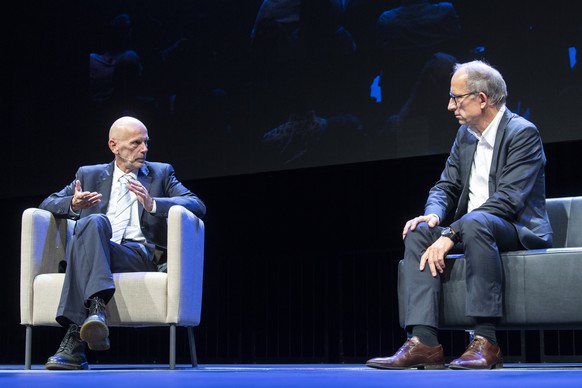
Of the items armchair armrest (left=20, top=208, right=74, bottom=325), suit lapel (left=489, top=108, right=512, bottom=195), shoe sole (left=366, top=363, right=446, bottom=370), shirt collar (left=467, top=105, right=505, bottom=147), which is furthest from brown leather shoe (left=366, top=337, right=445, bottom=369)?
armchair armrest (left=20, top=208, right=74, bottom=325)

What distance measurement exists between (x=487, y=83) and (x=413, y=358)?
3.14 feet

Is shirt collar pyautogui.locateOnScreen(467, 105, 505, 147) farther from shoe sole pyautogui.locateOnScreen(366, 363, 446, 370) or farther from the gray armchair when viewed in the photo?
shoe sole pyautogui.locateOnScreen(366, 363, 446, 370)

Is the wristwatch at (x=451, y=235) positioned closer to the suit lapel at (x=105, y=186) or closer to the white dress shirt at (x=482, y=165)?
the white dress shirt at (x=482, y=165)

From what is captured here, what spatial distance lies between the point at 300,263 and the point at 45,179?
170 cm

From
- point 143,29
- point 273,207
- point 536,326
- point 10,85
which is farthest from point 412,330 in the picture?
point 10,85

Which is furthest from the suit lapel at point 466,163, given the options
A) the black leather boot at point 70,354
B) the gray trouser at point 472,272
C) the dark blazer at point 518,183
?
the black leather boot at point 70,354

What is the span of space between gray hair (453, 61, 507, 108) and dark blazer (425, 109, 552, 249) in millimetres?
58

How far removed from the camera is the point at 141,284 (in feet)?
10.0

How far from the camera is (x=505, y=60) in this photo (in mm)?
4035

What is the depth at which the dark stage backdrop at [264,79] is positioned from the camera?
13.2 ft

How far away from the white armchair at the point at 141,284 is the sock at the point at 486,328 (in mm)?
1094

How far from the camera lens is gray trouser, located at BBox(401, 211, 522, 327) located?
249 centimetres

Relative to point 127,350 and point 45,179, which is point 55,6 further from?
point 127,350

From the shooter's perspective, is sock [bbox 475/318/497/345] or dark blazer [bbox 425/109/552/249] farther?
dark blazer [bbox 425/109/552/249]
